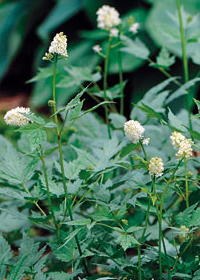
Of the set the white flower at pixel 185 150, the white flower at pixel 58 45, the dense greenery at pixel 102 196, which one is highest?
the white flower at pixel 58 45

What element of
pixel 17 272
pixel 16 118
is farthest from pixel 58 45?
pixel 17 272

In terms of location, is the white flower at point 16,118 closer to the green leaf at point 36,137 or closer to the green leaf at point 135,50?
the green leaf at point 36,137

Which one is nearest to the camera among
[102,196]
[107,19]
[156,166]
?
[156,166]

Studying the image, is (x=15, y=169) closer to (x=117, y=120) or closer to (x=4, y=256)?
(x=4, y=256)

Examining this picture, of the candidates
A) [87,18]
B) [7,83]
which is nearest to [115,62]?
[87,18]

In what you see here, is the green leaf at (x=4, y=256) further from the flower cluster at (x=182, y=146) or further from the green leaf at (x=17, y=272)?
the flower cluster at (x=182, y=146)

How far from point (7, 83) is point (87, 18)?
100cm

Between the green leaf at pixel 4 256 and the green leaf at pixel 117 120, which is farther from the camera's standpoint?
the green leaf at pixel 117 120

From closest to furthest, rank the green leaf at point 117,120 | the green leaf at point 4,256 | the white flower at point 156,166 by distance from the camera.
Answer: the white flower at point 156,166 → the green leaf at point 4,256 → the green leaf at point 117,120

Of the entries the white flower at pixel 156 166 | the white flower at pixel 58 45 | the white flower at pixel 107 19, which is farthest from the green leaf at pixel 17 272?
the white flower at pixel 107 19

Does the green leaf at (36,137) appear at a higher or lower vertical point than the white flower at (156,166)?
higher

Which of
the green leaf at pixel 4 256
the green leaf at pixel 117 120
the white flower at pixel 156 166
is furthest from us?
the green leaf at pixel 117 120

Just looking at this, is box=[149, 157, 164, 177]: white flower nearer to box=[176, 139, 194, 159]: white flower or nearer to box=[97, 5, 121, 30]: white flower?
box=[176, 139, 194, 159]: white flower

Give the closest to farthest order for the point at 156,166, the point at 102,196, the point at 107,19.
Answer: the point at 156,166 < the point at 102,196 < the point at 107,19
